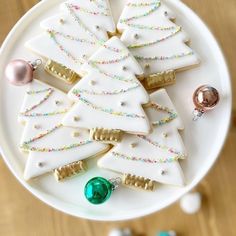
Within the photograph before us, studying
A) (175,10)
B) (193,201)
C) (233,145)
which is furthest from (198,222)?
(175,10)

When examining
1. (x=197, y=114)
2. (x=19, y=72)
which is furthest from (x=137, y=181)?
(x=19, y=72)

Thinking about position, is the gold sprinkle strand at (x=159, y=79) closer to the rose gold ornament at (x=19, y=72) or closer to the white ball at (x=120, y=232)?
the rose gold ornament at (x=19, y=72)

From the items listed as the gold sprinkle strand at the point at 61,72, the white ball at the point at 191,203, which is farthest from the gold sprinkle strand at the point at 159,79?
the white ball at the point at 191,203

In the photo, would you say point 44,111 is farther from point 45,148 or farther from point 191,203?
point 191,203

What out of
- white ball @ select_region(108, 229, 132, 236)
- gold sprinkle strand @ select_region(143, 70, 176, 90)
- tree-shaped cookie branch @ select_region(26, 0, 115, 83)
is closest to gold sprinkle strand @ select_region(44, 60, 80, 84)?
tree-shaped cookie branch @ select_region(26, 0, 115, 83)

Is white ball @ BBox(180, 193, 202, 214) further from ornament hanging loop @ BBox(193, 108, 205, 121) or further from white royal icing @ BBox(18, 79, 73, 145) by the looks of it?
white royal icing @ BBox(18, 79, 73, 145)

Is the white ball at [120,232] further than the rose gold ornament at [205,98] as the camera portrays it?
Yes
